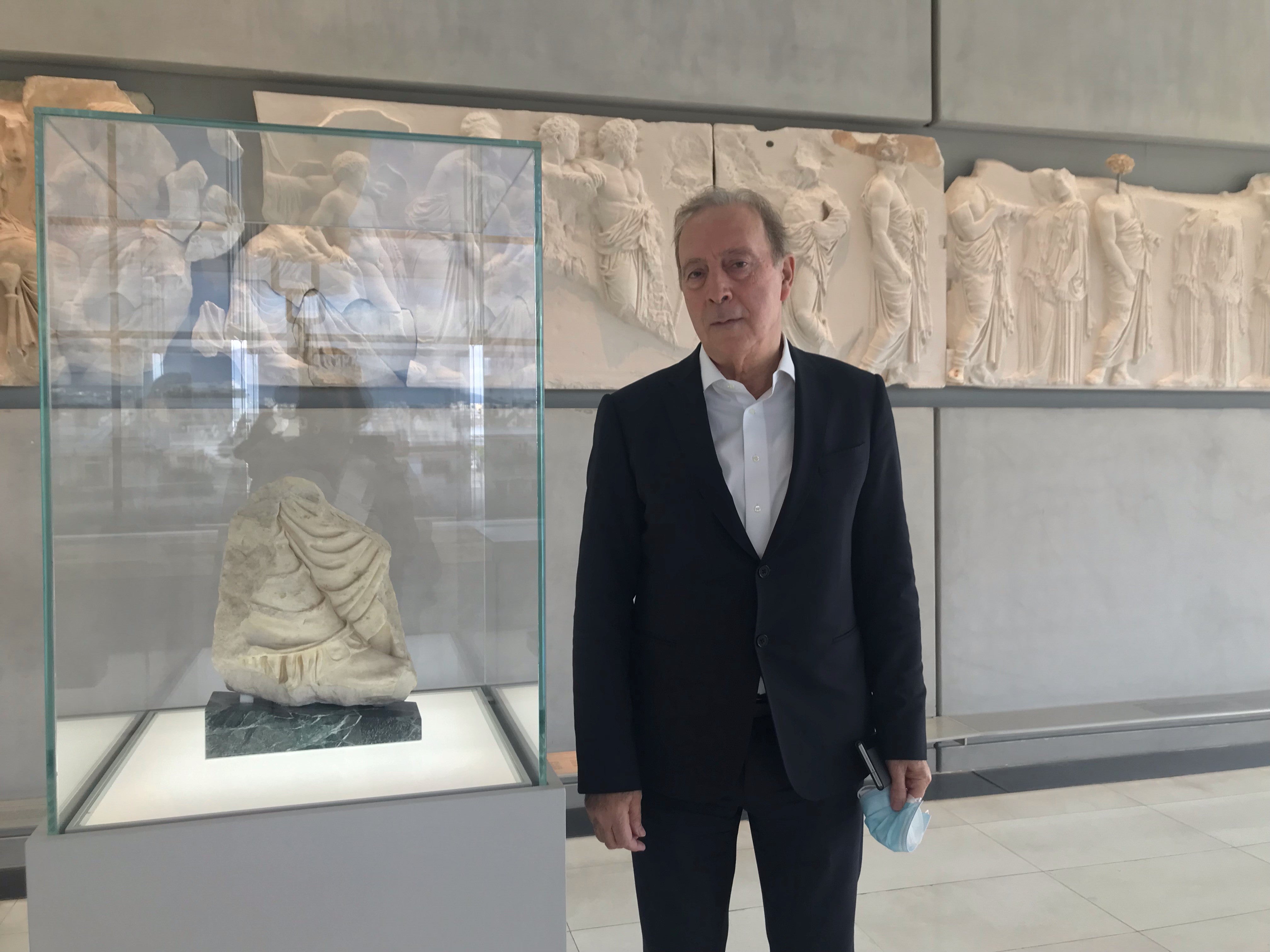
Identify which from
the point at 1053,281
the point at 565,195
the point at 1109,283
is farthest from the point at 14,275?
the point at 1109,283

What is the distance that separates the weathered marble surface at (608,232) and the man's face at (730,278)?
2.55m

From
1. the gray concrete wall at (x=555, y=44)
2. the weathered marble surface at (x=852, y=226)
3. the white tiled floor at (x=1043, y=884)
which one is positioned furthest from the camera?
the weathered marble surface at (x=852, y=226)

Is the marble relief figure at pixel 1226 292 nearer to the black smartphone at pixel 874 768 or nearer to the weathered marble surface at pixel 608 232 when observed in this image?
the weathered marble surface at pixel 608 232

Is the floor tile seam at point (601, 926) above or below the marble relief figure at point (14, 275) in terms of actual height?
below

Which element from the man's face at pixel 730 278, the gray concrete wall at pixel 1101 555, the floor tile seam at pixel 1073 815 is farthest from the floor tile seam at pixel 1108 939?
the man's face at pixel 730 278

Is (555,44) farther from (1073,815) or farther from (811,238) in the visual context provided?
(1073,815)

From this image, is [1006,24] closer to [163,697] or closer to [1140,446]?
[1140,446]

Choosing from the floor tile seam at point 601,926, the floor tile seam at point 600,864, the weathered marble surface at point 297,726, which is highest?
the weathered marble surface at point 297,726

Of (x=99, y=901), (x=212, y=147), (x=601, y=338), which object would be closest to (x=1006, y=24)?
(x=601, y=338)

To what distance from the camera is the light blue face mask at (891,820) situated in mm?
1807

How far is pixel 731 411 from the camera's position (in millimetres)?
1841

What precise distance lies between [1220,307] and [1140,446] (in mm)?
846

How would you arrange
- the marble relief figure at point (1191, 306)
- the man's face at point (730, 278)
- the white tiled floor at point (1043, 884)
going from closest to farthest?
the man's face at point (730, 278), the white tiled floor at point (1043, 884), the marble relief figure at point (1191, 306)

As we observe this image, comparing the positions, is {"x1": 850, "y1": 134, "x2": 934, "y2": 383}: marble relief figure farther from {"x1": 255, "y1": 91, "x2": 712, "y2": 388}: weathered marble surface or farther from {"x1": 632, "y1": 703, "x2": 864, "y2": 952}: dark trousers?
Answer: {"x1": 632, "y1": 703, "x2": 864, "y2": 952}: dark trousers
